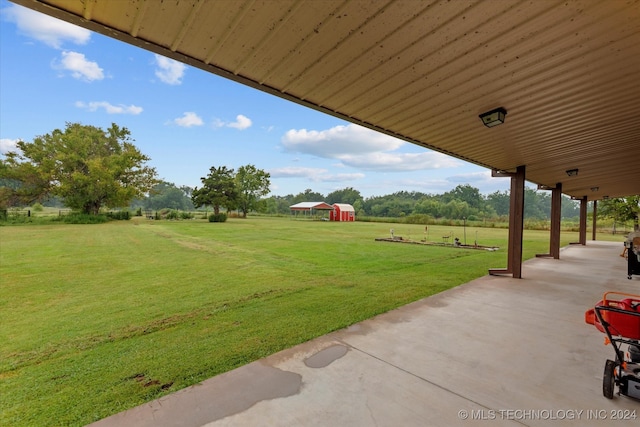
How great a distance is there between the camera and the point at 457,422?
1.77 meters

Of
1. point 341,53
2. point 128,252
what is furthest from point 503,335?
point 128,252

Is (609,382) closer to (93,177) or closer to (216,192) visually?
(93,177)

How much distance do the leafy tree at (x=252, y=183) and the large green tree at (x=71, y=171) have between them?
13118 millimetres

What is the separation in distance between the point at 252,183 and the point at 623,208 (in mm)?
34969

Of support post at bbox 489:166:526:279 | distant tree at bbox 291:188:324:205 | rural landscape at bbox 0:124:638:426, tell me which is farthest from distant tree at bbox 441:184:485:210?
support post at bbox 489:166:526:279

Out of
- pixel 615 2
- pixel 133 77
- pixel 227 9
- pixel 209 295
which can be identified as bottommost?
pixel 209 295

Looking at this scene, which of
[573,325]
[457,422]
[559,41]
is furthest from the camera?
[573,325]

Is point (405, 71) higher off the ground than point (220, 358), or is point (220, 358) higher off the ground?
point (405, 71)

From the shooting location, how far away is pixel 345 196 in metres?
70.0

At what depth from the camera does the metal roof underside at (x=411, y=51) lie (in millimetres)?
1662

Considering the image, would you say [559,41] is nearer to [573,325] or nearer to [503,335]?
[503,335]

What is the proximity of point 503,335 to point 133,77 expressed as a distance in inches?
1231

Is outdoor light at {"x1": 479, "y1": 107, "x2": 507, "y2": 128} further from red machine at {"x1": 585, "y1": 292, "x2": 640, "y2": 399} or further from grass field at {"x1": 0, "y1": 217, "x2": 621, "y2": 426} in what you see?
grass field at {"x1": 0, "y1": 217, "x2": 621, "y2": 426}

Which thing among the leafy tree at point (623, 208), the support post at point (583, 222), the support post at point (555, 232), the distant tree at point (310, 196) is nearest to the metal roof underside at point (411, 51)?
the support post at point (555, 232)
